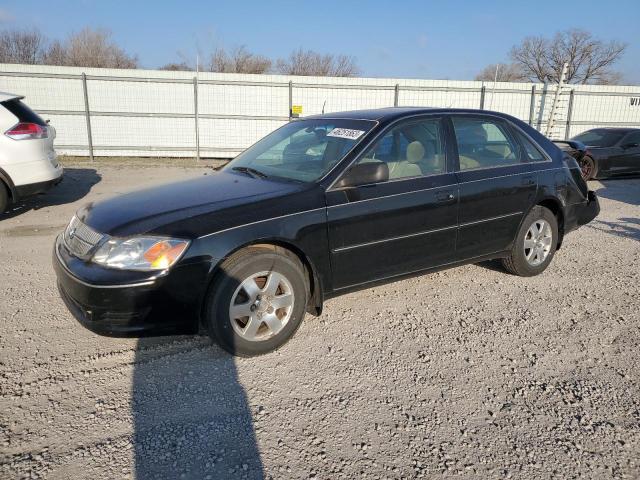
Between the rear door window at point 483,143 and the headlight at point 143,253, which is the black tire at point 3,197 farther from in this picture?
the rear door window at point 483,143

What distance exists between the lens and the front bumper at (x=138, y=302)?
2896 mm

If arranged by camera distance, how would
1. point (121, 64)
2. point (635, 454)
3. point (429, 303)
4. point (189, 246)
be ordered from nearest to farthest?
point (635, 454) → point (189, 246) → point (429, 303) → point (121, 64)

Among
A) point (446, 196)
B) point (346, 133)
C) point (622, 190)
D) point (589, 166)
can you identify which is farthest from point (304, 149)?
point (589, 166)

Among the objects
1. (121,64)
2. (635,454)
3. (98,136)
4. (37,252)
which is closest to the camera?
(635,454)

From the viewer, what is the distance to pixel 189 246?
2982 millimetres

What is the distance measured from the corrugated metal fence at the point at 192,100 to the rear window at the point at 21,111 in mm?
7247

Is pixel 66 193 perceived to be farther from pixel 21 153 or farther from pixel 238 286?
pixel 238 286

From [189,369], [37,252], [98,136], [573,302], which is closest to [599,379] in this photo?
[573,302]

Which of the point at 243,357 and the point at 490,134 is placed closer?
the point at 243,357

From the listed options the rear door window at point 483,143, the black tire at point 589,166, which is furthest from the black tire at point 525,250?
the black tire at point 589,166

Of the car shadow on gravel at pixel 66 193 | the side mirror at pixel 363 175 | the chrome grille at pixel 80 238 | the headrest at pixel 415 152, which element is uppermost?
the headrest at pixel 415 152

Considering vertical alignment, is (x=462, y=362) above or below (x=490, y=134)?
below

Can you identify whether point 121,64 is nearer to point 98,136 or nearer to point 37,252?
point 98,136

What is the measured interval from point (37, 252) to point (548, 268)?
571 centimetres
